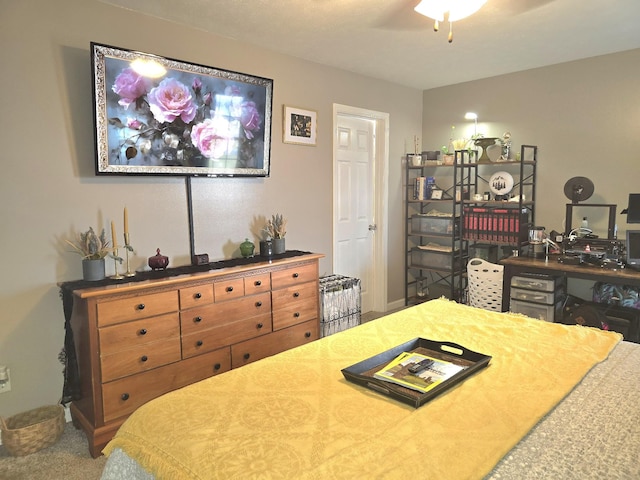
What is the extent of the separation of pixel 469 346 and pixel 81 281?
85.5 inches

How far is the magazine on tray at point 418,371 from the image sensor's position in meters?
1.49

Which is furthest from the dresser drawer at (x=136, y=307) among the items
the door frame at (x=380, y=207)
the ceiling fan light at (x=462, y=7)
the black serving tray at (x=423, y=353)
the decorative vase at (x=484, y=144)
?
the decorative vase at (x=484, y=144)

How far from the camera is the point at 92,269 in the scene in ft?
8.40

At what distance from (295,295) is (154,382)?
Result: 1.16 meters

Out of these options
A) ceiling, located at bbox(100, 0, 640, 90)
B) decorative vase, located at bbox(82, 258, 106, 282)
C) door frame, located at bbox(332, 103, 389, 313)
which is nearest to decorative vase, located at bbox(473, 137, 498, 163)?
ceiling, located at bbox(100, 0, 640, 90)

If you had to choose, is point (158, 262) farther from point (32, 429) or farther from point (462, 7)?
point (462, 7)

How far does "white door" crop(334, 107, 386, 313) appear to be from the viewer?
172 inches

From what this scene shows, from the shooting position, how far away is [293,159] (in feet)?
12.6

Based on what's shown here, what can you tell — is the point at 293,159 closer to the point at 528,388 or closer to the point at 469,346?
the point at 469,346

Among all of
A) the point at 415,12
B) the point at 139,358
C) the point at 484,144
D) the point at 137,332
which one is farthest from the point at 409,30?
the point at 139,358

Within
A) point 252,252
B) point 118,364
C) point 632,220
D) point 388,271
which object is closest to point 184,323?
point 118,364

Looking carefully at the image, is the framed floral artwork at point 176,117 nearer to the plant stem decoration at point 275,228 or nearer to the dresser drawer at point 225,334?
the plant stem decoration at point 275,228

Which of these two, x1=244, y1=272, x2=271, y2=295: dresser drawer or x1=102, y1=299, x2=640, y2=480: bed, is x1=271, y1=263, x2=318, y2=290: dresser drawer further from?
x1=102, y1=299, x2=640, y2=480: bed

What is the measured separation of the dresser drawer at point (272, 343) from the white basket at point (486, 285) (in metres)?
1.66
